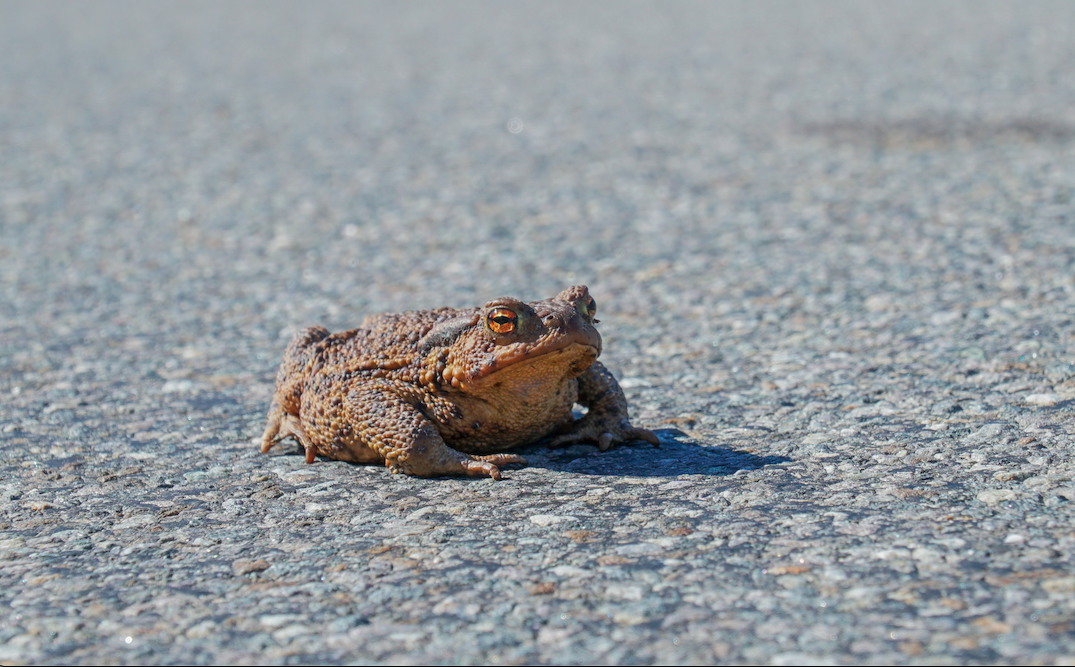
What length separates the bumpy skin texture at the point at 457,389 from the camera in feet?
15.5

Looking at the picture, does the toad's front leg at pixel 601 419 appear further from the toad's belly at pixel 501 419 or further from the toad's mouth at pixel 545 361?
the toad's mouth at pixel 545 361

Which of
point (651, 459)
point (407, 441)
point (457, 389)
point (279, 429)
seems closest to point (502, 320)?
point (457, 389)

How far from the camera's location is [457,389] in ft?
16.3

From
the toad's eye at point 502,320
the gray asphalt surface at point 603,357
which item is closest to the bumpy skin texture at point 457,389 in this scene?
the toad's eye at point 502,320

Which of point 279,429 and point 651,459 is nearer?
point 651,459

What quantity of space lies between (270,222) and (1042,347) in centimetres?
710

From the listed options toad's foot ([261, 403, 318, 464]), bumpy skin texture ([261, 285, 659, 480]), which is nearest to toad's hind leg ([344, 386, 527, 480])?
bumpy skin texture ([261, 285, 659, 480])

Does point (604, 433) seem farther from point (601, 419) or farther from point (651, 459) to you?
point (651, 459)

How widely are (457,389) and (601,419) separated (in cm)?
74

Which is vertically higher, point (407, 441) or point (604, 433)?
point (407, 441)

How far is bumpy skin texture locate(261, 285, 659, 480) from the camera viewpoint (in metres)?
4.72

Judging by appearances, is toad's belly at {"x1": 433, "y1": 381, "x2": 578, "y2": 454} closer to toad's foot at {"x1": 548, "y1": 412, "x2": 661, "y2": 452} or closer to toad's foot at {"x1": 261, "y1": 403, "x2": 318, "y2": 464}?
toad's foot at {"x1": 548, "y1": 412, "x2": 661, "y2": 452}

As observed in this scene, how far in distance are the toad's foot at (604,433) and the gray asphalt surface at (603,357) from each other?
0.09 meters

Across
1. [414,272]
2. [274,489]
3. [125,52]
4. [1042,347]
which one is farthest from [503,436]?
[125,52]
